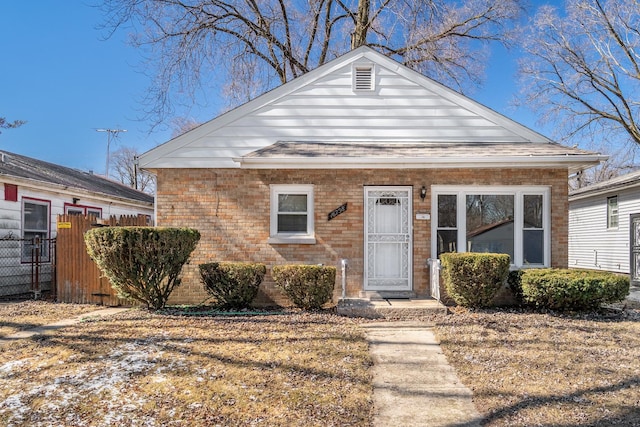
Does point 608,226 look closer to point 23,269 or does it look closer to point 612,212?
point 612,212

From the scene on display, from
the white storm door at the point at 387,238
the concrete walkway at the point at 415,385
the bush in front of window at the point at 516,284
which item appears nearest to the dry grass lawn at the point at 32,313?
the concrete walkway at the point at 415,385

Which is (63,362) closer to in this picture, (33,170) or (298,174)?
(298,174)

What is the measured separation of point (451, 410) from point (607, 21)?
25.2 meters

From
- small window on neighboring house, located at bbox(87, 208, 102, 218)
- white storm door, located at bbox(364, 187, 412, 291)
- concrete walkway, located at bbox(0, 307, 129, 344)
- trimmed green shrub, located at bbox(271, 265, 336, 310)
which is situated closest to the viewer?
concrete walkway, located at bbox(0, 307, 129, 344)

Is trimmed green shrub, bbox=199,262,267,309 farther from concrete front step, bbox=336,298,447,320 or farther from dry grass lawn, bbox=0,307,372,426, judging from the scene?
concrete front step, bbox=336,298,447,320

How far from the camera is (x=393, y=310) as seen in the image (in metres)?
7.59

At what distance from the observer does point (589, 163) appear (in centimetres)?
805

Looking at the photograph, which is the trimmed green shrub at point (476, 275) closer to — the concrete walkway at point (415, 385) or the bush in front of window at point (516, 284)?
the bush in front of window at point (516, 284)

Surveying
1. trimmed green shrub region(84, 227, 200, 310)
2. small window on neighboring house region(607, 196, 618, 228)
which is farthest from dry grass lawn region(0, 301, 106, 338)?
small window on neighboring house region(607, 196, 618, 228)

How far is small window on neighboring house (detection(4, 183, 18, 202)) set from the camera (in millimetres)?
9984

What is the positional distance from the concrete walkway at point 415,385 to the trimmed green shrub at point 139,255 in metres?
3.86

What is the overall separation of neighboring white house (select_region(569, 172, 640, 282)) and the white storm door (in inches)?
401

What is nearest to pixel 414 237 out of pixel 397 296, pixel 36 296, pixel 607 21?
pixel 397 296

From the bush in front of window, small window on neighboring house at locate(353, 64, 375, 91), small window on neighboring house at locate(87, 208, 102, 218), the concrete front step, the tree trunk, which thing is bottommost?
the concrete front step
